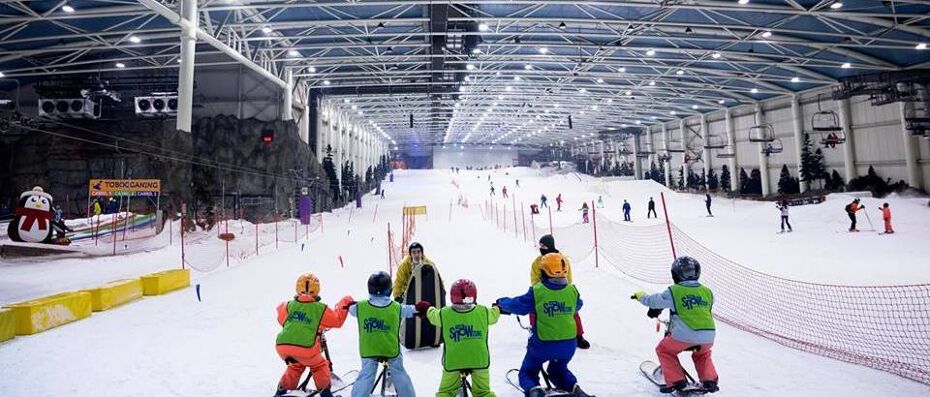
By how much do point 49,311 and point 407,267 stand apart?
5.93 metres

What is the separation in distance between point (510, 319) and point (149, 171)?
26.2 meters

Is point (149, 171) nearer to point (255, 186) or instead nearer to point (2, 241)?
point (255, 186)

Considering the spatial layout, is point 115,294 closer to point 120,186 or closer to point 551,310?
point 551,310

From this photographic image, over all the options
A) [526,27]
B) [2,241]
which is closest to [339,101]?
[526,27]

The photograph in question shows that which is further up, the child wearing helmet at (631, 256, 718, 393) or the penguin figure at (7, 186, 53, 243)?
the penguin figure at (7, 186, 53, 243)

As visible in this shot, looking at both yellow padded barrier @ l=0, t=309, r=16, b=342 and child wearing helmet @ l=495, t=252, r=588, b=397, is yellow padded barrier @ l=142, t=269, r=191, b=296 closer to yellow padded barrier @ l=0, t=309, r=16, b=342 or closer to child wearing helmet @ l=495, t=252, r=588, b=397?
yellow padded barrier @ l=0, t=309, r=16, b=342

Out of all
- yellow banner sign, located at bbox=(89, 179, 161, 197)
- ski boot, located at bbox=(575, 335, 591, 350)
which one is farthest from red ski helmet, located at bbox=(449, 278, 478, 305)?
yellow banner sign, located at bbox=(89, 179, 161, 197)

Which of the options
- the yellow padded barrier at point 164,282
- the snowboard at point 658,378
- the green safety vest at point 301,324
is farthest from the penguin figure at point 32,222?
the snowboard at point 658,378

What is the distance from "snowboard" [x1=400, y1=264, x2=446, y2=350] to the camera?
475 cm

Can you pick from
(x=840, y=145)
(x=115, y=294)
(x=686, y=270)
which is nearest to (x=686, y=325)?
(x=686, y=270)

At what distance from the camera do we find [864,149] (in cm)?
2705

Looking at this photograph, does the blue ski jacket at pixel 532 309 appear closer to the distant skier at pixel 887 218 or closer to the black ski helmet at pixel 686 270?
the black ski helmet at pixel 686 270

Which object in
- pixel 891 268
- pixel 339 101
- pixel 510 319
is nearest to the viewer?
pixel 510 319

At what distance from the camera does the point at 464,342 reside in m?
3.01
